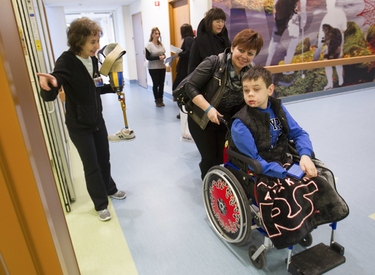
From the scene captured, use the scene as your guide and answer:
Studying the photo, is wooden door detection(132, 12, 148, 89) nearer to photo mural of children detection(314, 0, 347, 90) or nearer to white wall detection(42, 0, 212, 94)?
white wall detection(42, 0, 212, 94)

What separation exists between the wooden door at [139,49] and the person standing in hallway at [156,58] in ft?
7.70

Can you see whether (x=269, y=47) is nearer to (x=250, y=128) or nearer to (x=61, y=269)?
(x=250, y=128)

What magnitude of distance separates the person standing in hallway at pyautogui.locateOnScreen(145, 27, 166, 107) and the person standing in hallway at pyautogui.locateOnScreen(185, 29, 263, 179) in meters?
3.53

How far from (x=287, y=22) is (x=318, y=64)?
3.82 feet

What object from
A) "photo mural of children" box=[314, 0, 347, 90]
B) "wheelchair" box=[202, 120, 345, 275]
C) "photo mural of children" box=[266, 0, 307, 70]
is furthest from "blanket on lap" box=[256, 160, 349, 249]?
"photo mural of children" box=[314, 0, 347, 90]

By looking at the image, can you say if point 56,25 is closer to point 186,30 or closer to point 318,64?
point 186,30

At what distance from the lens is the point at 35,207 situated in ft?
1.50

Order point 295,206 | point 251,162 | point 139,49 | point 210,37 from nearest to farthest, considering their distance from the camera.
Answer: point 295,206 < point 251,162 < point 210,37 < point 139,49

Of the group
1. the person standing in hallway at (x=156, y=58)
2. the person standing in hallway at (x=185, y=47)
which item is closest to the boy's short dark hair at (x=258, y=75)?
the person standing in hallway at (x=185, y=47)

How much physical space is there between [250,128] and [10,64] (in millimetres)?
1287

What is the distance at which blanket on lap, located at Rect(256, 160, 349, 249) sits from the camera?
1275 mm

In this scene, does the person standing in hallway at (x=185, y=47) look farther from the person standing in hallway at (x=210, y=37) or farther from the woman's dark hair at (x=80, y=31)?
the woman's dark hair at (x=80, y=31)

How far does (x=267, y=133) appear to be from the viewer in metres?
1.54

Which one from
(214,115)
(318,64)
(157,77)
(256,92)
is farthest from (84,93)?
(318,64)
